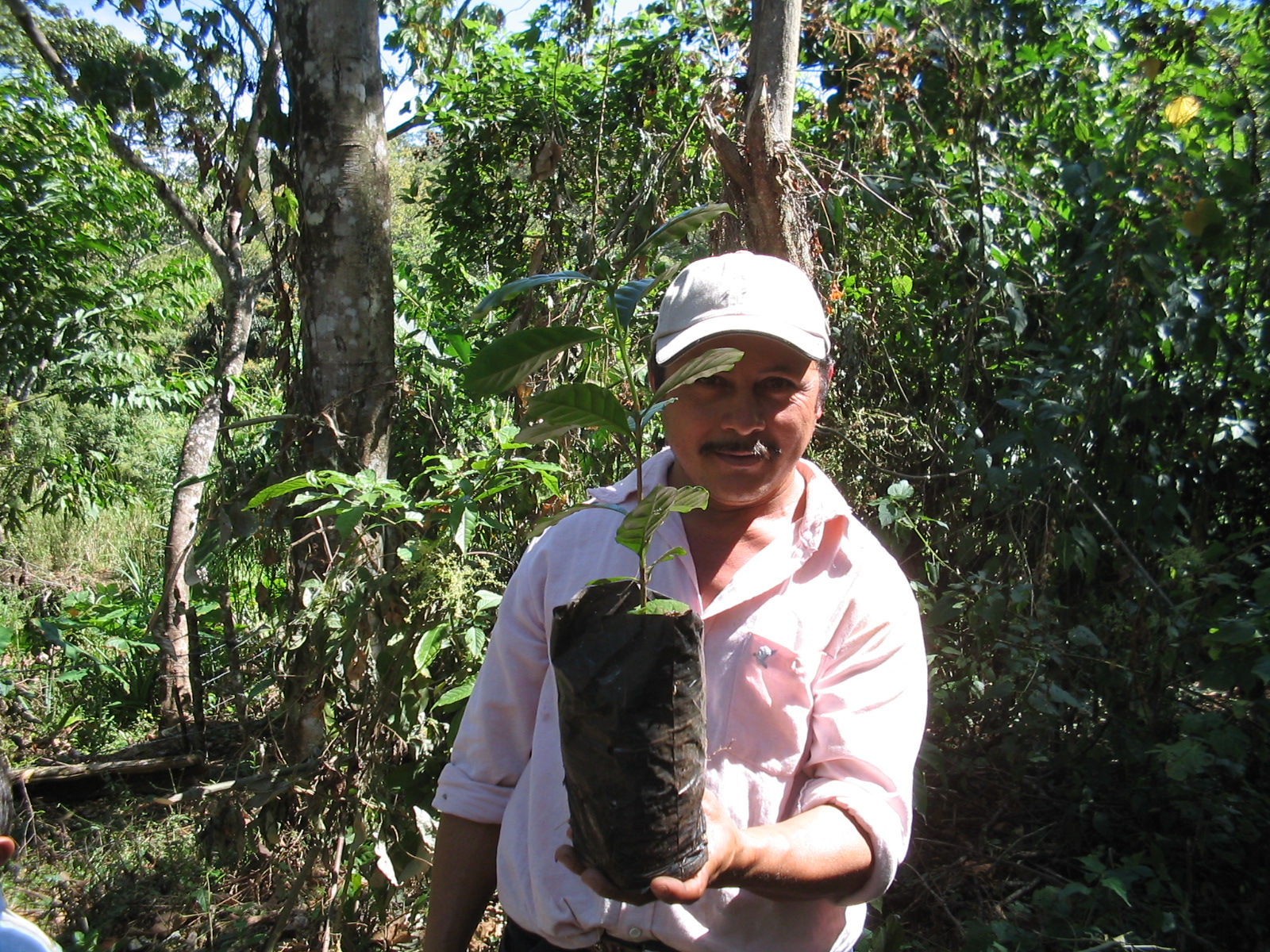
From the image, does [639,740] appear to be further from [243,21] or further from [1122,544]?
[243,21]

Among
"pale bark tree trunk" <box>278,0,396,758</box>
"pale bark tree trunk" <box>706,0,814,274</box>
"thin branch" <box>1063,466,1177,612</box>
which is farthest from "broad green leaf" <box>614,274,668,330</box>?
"thin branch" <box>1063,466,1177,612</box>

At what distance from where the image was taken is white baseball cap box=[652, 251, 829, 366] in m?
1.28

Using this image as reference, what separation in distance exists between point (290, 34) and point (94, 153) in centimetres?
353

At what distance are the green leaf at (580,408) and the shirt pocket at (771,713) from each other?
41cm

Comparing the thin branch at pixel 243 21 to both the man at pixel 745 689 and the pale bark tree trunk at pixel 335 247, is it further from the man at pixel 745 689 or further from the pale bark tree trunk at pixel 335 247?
the man at pixel 745 689

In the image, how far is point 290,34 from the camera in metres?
2.57

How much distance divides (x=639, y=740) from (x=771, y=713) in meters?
0.29

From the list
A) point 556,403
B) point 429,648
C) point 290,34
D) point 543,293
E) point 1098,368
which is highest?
point 290,34

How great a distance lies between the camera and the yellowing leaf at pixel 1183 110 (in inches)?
103

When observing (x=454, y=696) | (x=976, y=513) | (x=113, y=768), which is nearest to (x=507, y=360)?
(x=454, y=696)

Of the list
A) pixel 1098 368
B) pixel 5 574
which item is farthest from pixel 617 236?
pixel 5 574

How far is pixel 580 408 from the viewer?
1.08 meters

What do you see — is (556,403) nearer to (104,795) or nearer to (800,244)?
(800,244)

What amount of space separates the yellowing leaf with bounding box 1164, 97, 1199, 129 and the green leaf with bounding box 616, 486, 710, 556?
2.43 m
